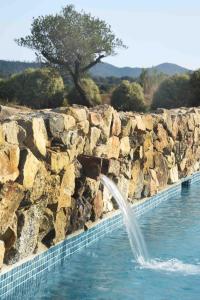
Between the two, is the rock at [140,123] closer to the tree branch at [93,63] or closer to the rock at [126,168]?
the rock at [126,168]

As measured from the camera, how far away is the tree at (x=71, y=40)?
31.0 metres

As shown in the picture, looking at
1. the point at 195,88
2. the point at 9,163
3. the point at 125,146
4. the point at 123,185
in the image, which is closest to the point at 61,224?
the point at 9,163

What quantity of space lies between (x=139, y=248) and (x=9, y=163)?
9.37 ft

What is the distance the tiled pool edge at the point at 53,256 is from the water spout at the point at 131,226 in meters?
0.22

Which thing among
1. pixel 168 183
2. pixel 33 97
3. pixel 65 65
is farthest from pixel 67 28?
pixel 168 183

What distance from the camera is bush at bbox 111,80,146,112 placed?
30823 millimetres

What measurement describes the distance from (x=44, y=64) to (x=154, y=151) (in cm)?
2081

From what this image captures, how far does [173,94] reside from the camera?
103 feet

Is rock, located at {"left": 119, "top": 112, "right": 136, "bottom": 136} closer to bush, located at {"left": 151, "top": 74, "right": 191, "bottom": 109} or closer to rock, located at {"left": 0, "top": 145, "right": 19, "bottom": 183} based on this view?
rock, located at {"left": 0, "top": 145, "right": 19, "bottom": 183}

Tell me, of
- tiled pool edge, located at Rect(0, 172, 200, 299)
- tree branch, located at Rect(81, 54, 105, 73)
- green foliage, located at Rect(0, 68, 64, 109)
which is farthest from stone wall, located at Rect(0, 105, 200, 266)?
tree branch, located at Rect(81, 54, 105, 73)

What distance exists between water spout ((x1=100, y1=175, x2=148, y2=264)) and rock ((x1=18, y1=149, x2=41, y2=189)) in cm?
193

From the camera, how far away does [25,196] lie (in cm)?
634

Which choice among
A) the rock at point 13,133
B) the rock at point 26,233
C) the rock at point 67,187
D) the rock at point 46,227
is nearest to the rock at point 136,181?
the rock at point 67,187

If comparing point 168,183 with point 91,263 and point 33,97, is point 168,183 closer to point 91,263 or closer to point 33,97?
point 91,263
